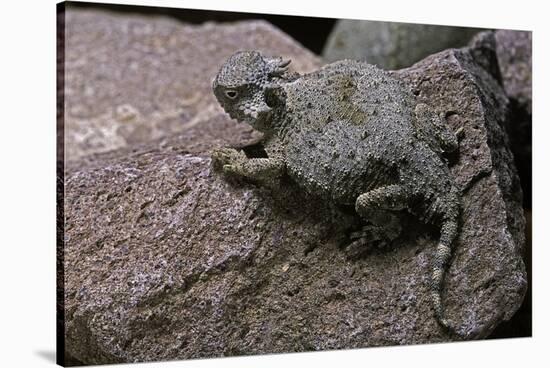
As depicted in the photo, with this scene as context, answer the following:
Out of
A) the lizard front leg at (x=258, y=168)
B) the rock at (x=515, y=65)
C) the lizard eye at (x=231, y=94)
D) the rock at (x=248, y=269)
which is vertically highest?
the rock at (x=515, y=65)

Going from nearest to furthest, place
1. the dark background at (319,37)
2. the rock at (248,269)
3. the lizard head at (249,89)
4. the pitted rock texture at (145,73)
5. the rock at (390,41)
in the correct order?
the rock at (248,269) < the lizard head at (249,89) < the dark background at (319,37) < the rock at (390,41) < the pitted rock texture at (145,73)

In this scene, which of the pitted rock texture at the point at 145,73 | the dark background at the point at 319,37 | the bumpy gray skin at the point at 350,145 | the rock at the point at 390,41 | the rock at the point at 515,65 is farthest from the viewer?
the pitted rock texture at the point at 145,73

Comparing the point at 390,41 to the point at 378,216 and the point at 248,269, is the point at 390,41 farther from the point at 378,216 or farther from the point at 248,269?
the point at 248,269

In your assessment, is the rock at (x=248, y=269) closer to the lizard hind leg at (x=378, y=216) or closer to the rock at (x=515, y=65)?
the lizard hind leg at (x=378, y=216)

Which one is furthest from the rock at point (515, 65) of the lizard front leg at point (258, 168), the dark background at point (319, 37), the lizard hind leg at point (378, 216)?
the lizard front leg at point (258, 168)

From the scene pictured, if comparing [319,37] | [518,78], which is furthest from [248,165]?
[518,78]

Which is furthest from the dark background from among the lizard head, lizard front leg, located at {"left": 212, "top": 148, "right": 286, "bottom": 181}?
lizard front leg, located at {"left": 212, "top": 148, "right": 286, "bottom": 181}

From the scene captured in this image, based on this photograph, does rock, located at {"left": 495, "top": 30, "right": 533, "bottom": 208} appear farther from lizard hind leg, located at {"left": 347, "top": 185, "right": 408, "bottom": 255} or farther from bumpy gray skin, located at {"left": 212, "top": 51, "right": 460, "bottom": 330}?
lizard hind leg, located at {"left": 347, "top": 185, "right": 408, "bottom": 255}
